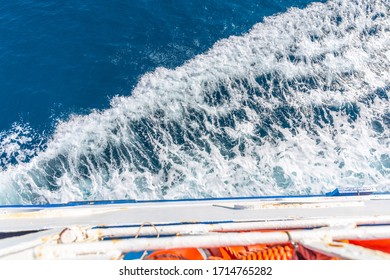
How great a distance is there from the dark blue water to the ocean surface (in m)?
0.05

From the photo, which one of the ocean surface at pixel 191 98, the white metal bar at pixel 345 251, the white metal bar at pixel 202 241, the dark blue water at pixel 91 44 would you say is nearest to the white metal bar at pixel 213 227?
the white metal bar at pixel 202 241

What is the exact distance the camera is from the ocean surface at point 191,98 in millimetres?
8852

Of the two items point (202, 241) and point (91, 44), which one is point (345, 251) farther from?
point (91, 44)

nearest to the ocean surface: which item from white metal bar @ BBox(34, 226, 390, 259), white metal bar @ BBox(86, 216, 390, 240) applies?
white metal bar @ BBox(86, 216, 390, 240)

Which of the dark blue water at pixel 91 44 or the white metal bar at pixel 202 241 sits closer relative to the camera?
the white metal bar at pixel 202 241

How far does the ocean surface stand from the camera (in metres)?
8.85

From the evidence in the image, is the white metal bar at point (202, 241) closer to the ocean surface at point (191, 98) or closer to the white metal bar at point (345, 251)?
the white metal bar at point (345, 251)

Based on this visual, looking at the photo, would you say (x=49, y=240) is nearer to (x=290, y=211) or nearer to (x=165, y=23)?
(x=290, y=211)

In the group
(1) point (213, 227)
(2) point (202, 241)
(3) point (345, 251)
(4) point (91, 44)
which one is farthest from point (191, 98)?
(3) point (345, 251)

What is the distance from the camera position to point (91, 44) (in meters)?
12.0

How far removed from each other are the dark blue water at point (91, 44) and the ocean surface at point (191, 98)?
54 millimetres

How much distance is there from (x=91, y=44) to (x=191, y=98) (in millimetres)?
4928

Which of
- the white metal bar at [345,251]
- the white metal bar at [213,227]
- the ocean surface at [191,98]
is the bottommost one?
the white metal bar at [345,251]

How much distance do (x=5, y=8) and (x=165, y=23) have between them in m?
7.27
